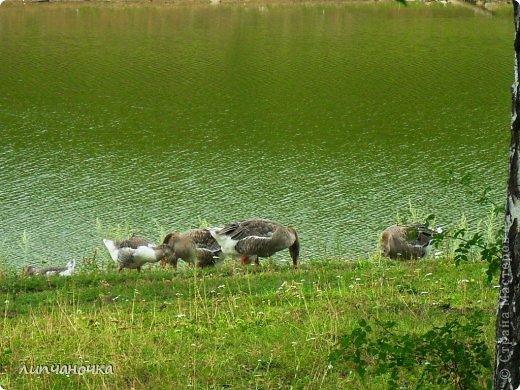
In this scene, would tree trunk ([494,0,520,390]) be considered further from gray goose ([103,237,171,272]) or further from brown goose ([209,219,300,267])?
gray goose ([103,237,171,272])

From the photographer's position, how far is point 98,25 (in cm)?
4734

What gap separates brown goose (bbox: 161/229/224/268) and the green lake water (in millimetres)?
2219

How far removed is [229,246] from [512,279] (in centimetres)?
861

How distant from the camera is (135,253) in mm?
12953

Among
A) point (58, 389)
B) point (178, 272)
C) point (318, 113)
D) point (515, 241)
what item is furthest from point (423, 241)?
point (318, 113)

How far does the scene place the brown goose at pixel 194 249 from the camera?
1336 centimetres

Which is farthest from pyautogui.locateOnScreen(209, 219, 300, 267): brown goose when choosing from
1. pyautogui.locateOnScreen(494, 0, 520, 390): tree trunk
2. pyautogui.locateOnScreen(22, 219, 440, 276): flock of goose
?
pyautogui.locateOnScreen(494, 0, 520, 390): tree trunk

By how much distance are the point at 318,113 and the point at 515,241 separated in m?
26.1

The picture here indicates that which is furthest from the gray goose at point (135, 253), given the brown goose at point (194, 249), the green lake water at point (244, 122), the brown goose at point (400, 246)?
the brown goose at point (400, 246)

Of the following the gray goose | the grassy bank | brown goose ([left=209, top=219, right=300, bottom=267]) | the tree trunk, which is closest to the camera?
the tree trunk

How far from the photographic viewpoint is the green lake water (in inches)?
804

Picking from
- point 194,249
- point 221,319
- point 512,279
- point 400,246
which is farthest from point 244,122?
point 512,279

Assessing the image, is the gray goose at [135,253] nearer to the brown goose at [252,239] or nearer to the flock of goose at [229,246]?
the flock of goose at [229,246]

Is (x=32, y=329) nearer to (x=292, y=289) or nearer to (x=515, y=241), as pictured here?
(x=292, y=289)
